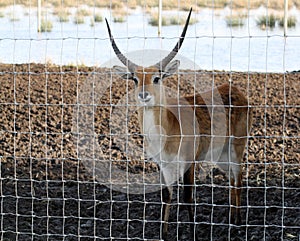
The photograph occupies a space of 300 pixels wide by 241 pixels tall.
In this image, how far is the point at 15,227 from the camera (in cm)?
541

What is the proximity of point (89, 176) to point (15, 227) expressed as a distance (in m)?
1.34

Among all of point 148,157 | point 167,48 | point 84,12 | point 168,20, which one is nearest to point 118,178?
point 148,157

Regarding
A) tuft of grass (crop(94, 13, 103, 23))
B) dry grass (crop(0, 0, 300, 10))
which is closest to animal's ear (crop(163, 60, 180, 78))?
tuft of grass (crop(94, 13, 103, 23))

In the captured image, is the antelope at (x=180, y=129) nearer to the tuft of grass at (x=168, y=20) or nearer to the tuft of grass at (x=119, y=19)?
the tuft of grass at (x=168, y=20)

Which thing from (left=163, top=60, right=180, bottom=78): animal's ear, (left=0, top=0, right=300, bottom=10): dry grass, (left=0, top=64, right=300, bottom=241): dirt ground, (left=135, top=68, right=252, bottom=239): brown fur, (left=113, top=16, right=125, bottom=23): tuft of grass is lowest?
(left=0, top=64, right=300, bottom=241): dirt ground

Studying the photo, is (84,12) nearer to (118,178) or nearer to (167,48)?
(167,48)

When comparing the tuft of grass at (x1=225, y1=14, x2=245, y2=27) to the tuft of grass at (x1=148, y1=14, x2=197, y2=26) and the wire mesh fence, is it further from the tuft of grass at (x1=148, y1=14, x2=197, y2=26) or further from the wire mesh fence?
the wire mesh fence

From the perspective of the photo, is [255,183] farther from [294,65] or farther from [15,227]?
[294,65]

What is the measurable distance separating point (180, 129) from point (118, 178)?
4.37 feet

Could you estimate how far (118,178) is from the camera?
6570 mm

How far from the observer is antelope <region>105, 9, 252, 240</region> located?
5.14 meters

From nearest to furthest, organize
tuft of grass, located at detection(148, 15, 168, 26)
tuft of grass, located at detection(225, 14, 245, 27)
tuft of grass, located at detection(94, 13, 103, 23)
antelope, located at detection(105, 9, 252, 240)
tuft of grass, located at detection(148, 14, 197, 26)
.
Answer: antelope, located at detection(105, 9, 252, 240) < tuft of grass, located at detection(148, 15, 168, 26) < tuft of grass, located at detection(148, 14, 197, 26) < tuft of grass, located at detection(225, 14, 245, 27) < tuft of grass, located at detection(94, 13, 103, 23)

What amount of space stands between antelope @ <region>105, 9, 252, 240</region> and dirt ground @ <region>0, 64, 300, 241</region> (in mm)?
192

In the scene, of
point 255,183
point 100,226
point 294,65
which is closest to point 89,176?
point 100,226
